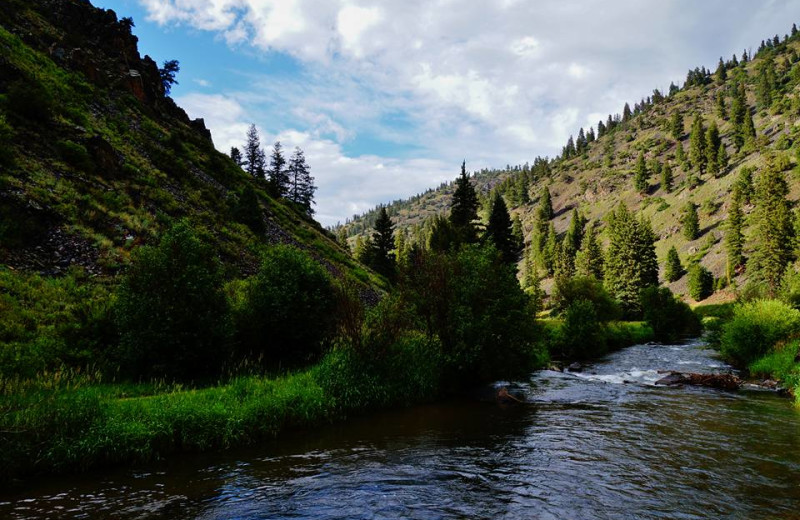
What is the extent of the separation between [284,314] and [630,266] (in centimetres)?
7993

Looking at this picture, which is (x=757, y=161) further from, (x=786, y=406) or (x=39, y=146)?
(x=39, y=146)

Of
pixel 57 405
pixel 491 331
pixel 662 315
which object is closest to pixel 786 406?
pixel 491 331

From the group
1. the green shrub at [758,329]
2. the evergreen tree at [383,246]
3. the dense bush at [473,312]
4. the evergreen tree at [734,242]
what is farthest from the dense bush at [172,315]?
the evergreen tree at [734,242]

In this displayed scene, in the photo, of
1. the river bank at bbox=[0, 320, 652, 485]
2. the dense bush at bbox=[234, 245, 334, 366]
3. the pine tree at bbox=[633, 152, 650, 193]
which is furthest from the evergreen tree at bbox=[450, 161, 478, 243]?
the pine tree at bbox=[633, 152, 650, 193]

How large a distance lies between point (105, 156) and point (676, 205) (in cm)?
17192

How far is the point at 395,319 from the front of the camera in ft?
67.3

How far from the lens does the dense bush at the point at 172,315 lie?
1719 centimetres

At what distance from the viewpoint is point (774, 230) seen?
71688 mm

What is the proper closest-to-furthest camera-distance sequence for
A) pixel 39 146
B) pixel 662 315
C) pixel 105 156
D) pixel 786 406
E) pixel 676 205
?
pixel 786 406
pixel 39 146
pixel 105 156
pixel 662 315
pixel 676 205

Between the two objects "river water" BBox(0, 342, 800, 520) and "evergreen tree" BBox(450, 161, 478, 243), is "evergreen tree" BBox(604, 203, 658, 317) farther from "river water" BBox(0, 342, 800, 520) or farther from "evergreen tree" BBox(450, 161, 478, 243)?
"river water" BBox(0, 342, 800, 520)

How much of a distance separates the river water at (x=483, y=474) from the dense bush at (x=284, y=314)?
6.52 metres

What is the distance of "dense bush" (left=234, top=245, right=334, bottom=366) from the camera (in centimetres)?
2186

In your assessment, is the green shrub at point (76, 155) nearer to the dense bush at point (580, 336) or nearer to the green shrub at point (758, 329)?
the dense bush at point (580, 336)

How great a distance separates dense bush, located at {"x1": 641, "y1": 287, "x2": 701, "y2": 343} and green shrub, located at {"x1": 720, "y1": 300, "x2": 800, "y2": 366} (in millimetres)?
26721
